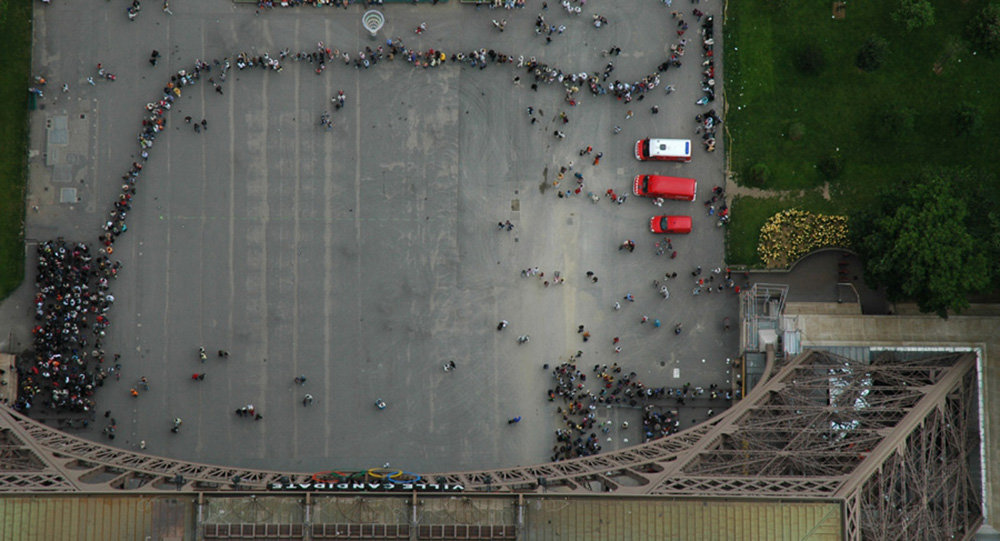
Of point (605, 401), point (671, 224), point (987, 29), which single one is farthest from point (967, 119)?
point (605, 401)

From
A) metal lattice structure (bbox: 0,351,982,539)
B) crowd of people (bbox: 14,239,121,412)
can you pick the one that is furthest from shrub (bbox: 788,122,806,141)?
crowd of people (bbox: 14,239,121,412)

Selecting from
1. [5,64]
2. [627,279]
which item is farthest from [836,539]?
[5,64]

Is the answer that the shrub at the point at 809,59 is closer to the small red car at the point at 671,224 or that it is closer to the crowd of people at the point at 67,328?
the small red car at the point at 671,224

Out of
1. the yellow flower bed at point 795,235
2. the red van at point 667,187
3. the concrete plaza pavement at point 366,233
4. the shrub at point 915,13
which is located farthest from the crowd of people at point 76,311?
the shrub at point 915,13

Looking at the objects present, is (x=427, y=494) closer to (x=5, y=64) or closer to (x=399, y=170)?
(x=399, y=170)

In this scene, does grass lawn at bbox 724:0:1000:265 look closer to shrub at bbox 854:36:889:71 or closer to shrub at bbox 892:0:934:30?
shrub at bbox 854:36:889:71

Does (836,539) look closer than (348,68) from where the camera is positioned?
Yes

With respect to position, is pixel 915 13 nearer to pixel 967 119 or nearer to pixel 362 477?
pixel 967 119
